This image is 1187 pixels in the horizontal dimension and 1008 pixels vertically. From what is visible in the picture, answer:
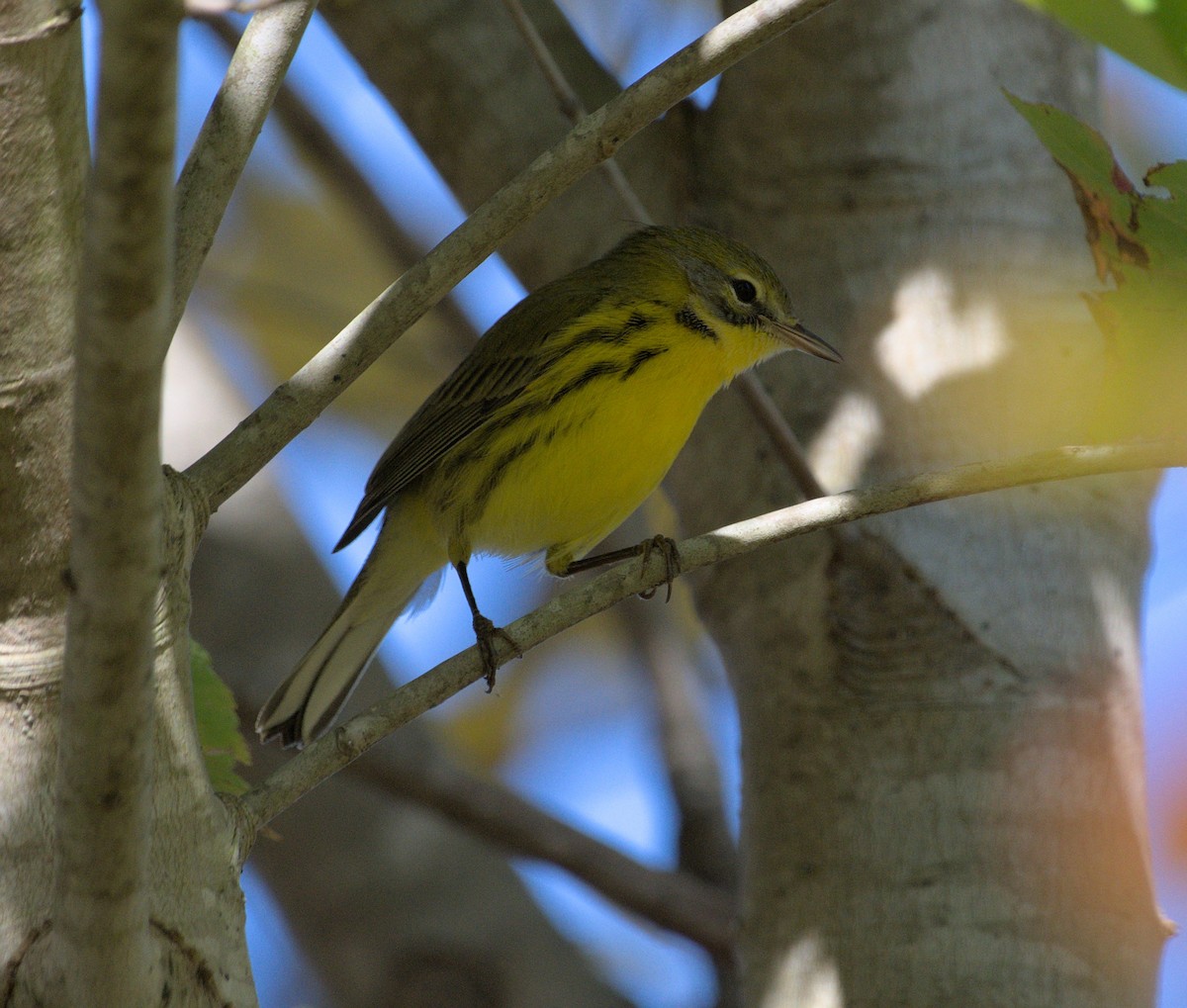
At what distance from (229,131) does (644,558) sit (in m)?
1.00

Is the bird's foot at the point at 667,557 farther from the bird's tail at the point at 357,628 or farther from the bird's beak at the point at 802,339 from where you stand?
the bird's tail at the point at 357,628

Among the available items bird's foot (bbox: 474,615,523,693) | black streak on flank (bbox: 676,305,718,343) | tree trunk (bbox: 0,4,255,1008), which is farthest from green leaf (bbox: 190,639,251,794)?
black streak on flank (bbox: 676,305,718,343)

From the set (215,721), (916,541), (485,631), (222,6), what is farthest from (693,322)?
(222,6)

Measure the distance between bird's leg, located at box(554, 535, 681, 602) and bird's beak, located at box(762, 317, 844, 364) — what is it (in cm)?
58

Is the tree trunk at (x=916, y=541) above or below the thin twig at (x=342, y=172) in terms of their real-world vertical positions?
below

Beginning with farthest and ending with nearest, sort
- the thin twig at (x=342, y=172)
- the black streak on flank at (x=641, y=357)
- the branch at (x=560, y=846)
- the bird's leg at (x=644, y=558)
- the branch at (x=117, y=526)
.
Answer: the thin twig at (x=342, y=172) → the branch at (x=560, y=846) → the black streak on flank at (x=641, y=357) → the bird's leg at (x=644, y=558) → the branch at (x=117, y=526)

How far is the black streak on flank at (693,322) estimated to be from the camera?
398 centimetres

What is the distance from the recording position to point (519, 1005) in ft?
15.1

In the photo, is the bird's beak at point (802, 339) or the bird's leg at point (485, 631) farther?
the bird's beak at point (802, 339)

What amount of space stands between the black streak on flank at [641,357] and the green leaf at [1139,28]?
2.32m

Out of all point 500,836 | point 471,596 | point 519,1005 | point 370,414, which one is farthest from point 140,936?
point 370,414

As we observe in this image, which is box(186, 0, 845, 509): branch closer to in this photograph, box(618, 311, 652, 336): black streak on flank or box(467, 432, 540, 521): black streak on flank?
box(467, 432, 540, 521): black streak on flank

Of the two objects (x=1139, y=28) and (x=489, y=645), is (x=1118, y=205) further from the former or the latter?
(x=489, y=645)

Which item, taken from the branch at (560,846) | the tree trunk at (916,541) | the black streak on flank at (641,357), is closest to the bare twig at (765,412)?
the tree trunk at (916,541)
